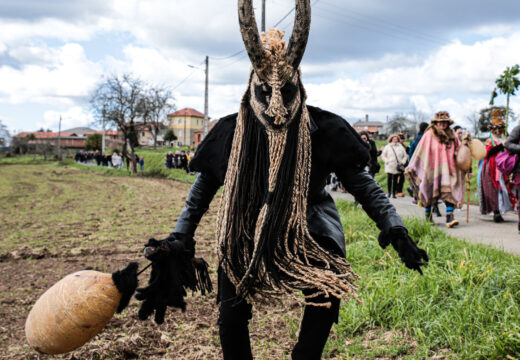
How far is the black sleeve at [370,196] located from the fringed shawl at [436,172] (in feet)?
18.3

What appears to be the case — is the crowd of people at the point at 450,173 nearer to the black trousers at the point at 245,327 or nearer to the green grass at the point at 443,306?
the green grass at the point at 443,306

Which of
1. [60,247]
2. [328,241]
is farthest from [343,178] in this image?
[60,247]

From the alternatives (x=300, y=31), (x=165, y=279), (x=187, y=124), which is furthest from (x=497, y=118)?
(x=187, y=124)

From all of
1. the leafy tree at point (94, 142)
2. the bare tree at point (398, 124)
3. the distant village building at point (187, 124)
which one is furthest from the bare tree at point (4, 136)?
the bare tree at point (398, 124)

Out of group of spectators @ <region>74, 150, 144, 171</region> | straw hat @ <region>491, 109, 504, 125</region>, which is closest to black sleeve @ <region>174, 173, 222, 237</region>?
straw hat @ <region>491, 109, 504, 125</region>

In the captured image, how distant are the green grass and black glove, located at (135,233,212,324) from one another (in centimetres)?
200

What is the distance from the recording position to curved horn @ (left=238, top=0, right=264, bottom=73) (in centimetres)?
204

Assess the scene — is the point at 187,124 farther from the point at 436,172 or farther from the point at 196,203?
the point at 196,203

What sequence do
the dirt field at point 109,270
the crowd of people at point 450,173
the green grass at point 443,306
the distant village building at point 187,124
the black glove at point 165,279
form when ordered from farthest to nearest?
the distant village building at point 187,124
the crowd of people at point 450,173
the dirt field at point 109,270
the green grass at point 443,306
the black glove at point 165,279

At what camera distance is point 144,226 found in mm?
9156

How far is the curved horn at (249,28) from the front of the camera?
6.68 ft

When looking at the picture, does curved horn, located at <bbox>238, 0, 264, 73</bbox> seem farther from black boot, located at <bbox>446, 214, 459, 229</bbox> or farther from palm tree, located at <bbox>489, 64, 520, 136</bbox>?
palm tree, located at <bbox>489, 64, 520, 136</bbox>

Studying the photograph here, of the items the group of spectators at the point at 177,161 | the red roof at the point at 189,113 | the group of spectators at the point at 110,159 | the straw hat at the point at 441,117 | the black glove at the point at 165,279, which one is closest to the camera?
the black glove at the point at 165,279

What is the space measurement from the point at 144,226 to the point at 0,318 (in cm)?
498
